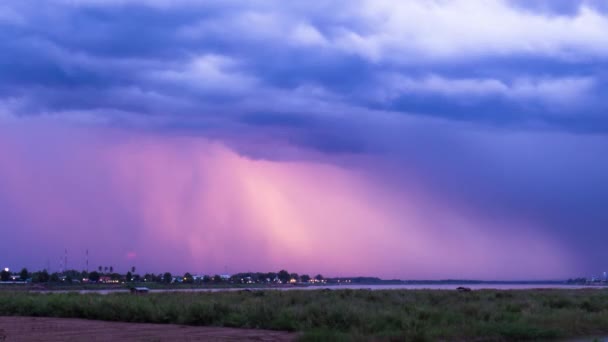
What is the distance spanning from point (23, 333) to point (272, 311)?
39.2 feet

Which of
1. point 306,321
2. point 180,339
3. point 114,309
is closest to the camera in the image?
point 180,339

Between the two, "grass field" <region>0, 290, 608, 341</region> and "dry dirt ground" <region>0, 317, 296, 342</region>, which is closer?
"dry dirt ground" <region>0, 317, 296, 342</region>

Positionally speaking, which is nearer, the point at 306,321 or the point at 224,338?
the point at 224,338

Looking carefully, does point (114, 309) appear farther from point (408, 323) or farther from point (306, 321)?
point (408, 323)

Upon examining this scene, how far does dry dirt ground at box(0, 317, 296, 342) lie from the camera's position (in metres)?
30.6

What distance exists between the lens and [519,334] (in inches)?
1323

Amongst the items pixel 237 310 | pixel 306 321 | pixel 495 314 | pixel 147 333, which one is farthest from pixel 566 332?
pixel 147 333

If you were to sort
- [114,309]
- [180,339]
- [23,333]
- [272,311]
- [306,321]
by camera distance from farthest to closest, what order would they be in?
1. [114,309]
2. [272,311]
3. [306,321]
4. [23,333]
5. [180,339]

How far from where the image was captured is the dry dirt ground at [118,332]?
100ft

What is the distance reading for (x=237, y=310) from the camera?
39625 mm

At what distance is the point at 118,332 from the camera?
3353 cm

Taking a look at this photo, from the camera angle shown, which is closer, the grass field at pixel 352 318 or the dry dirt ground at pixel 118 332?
the dry dirt ground at pixel 118 332

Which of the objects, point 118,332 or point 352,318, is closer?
point 118,332

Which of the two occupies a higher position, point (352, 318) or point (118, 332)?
point (352, 318)
